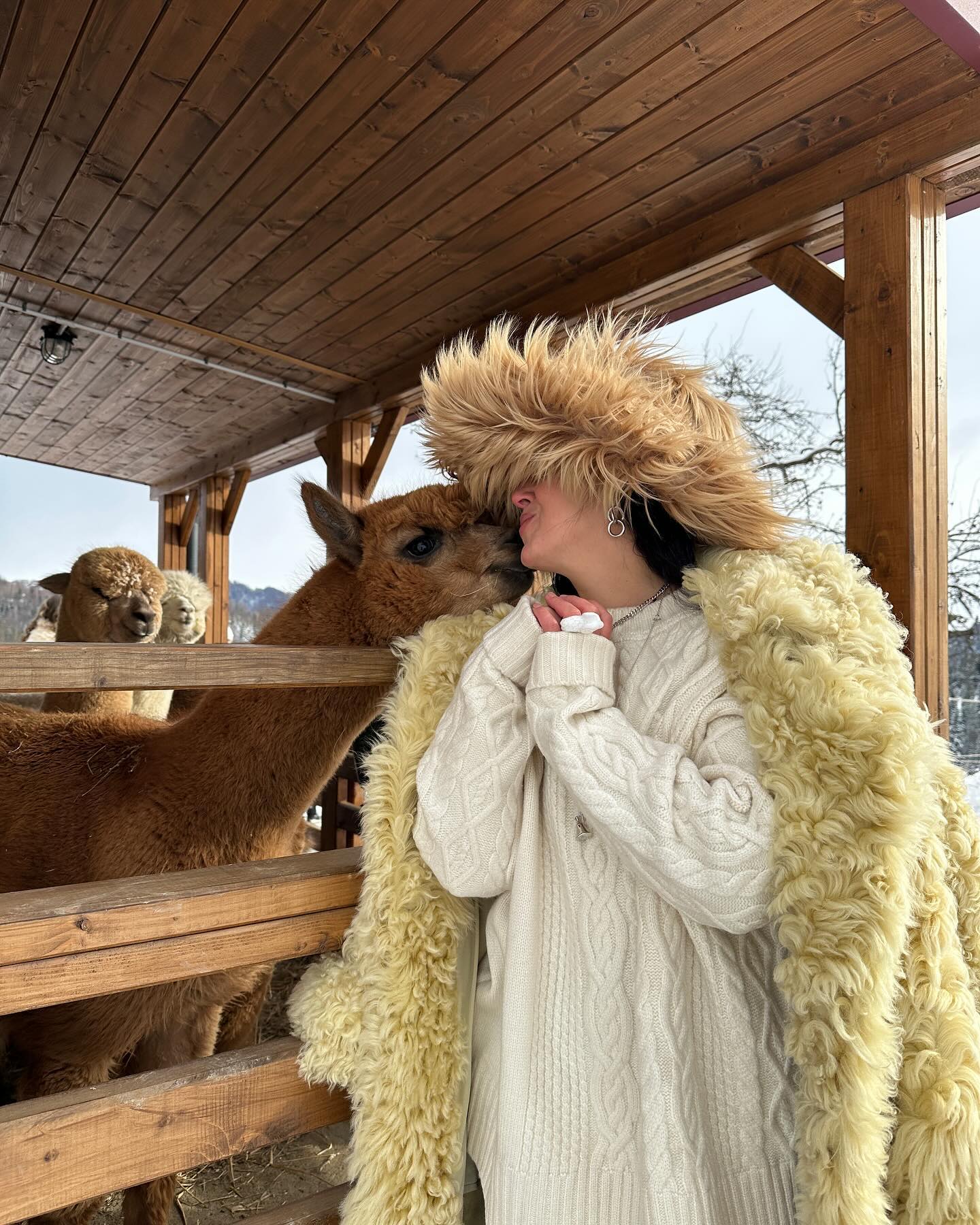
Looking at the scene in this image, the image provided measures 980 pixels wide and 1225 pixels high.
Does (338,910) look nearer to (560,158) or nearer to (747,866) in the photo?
(747,866)

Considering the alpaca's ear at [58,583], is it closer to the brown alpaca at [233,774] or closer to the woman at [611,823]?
the brown alpaca at [233,774]

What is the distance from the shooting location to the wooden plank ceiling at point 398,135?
2.17 m

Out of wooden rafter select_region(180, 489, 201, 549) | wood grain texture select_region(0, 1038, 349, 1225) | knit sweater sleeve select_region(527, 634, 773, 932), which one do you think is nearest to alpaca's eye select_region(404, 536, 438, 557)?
knit sweater sleeve select_region(527, 634, 773, 932)

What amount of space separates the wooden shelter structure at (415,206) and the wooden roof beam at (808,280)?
11mm

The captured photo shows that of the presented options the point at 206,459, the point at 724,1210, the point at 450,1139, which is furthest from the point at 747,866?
the point at 206,459

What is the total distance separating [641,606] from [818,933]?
0.60 metres

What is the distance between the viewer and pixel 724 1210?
3.84 feet

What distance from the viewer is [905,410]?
2342 millimetres

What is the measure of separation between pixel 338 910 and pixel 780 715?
34.2 inches

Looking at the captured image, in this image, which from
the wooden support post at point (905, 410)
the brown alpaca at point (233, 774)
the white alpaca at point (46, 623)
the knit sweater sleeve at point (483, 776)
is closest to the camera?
the knit sweater sleeve at point (483, 776)

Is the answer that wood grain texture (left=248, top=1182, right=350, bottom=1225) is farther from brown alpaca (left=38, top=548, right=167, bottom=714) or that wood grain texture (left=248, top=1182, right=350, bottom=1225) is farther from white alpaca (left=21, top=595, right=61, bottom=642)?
white alpaca (left=21, top=595, right=61, bottom=642)

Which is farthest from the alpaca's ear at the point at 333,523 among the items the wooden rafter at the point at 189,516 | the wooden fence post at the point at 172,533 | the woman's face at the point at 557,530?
the wooden fence post at the point at 172,533

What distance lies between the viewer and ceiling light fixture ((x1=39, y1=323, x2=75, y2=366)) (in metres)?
4.48

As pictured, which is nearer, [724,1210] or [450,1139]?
[724,1210]
